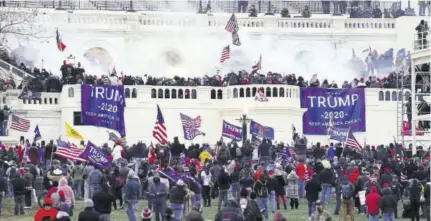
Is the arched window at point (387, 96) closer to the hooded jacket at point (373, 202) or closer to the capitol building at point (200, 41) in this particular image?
the capitol building at point (200, 41)

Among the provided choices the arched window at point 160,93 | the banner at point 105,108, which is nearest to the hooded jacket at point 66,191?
the banner at point 105,108

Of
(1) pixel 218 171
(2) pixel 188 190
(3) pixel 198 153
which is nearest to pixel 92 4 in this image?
(3) pixel 198 153

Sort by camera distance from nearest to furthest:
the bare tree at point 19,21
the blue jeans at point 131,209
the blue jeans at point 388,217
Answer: the blue jeans at point 388,217
the blue jeans at point 131,209
the bare tree at point 19,21

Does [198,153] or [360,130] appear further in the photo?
[360,130]

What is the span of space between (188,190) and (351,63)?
2033 inches

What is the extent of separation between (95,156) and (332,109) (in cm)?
2482

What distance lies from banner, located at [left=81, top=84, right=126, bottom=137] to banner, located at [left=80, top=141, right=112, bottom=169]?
10888mm

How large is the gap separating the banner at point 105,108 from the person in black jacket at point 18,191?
12.0 meters

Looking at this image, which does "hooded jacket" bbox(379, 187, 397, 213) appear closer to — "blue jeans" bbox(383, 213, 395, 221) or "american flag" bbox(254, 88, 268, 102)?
"blue jeans" bbox(383, 213, 395, 221)

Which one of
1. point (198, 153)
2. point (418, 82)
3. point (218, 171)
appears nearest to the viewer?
point (218, 171)

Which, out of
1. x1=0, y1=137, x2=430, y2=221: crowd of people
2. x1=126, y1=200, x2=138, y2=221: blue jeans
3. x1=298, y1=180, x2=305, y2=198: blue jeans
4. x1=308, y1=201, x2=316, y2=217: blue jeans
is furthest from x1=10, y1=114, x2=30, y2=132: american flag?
x1=126, y1=200, x2=138, y2=221: blue jeans

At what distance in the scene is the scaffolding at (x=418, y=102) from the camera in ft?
214

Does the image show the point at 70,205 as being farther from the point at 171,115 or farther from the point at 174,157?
the point at 171,115

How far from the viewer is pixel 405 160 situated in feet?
186
